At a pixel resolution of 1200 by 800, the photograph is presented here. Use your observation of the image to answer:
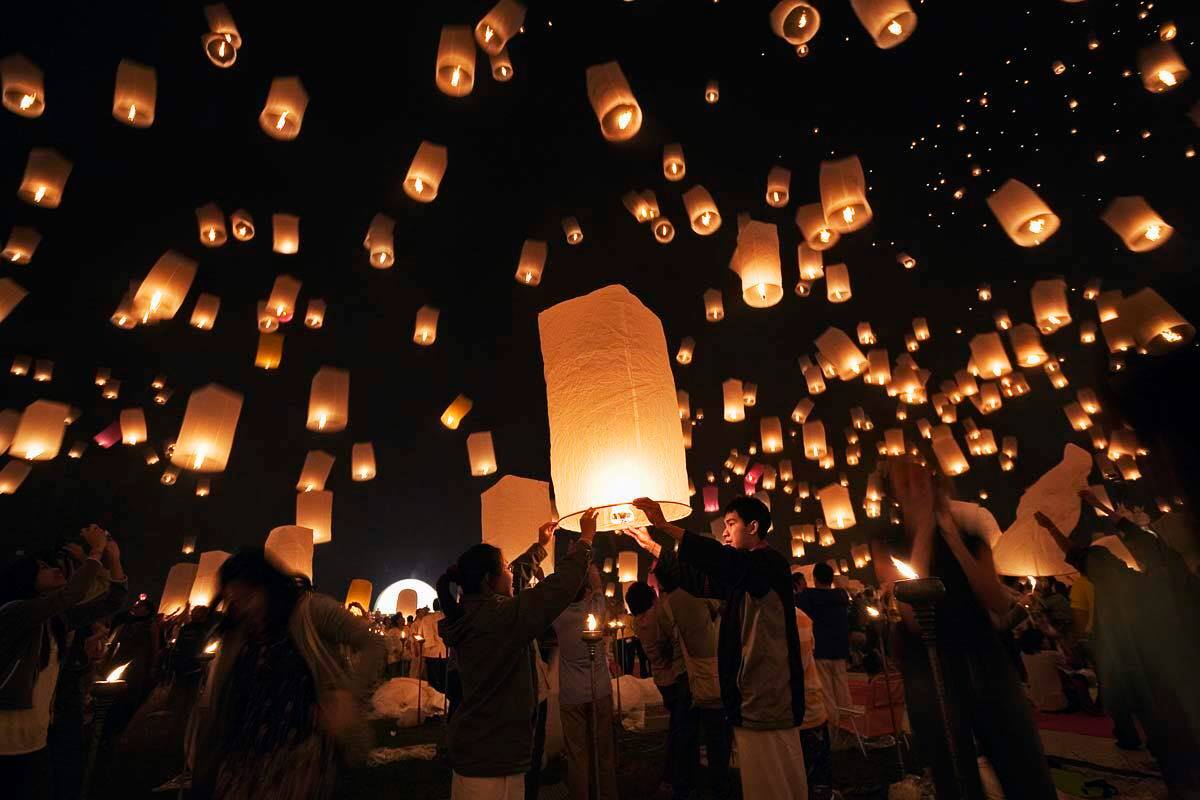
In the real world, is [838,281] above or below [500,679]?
above

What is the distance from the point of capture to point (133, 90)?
421cm

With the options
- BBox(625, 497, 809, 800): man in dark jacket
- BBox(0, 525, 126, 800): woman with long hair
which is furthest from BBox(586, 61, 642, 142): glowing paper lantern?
BBox(0, 525, 126, 800): woman with long hair

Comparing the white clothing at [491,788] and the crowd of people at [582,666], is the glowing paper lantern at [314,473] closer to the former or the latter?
the crowd of people at [582,666]

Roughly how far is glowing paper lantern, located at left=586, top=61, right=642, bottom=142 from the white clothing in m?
3.78

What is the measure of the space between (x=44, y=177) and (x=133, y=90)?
137 cm

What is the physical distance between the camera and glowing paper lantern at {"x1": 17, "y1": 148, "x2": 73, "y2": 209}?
4699 millimetres

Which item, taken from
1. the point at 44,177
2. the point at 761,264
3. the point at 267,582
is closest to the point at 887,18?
the point at 761,264

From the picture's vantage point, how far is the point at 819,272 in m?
6.24

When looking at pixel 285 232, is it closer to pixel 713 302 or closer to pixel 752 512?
pixel 713 302

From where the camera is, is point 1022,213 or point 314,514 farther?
point 314,514

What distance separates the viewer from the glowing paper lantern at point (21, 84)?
4.03m

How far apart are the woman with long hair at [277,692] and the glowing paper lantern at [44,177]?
474cm

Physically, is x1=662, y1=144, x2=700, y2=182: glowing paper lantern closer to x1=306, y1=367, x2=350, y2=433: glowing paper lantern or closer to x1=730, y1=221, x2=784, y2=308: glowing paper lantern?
x1=730, y1=221, x2=784, y2=308: glowing paper lantern

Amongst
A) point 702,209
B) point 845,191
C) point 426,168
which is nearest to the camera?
point 845,191
